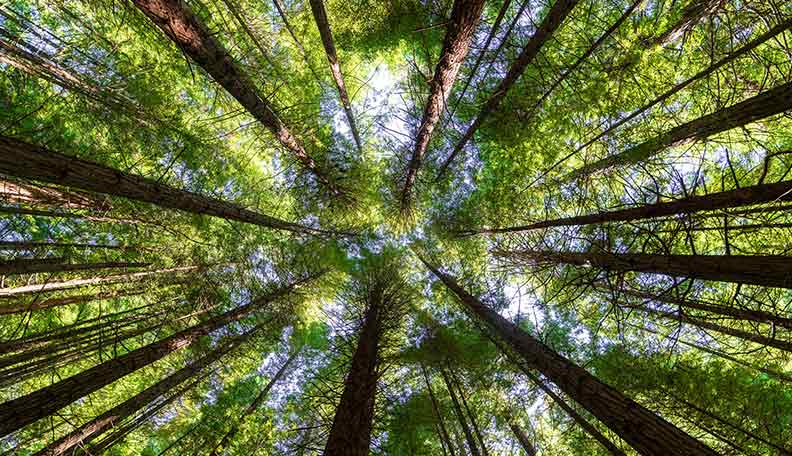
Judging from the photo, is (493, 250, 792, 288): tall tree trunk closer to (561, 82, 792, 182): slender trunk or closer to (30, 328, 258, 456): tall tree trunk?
(561, 82, 792, 182): slender trunk

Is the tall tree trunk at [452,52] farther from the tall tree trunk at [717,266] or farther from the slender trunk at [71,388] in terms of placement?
the slender trunk at [71,388]

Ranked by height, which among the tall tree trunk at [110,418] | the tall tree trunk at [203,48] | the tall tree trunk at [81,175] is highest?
the tall tree trunk at [203,48]

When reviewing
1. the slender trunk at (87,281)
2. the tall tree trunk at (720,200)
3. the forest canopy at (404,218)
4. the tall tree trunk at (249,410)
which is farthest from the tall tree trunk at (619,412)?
the slender trunk at (87,281)

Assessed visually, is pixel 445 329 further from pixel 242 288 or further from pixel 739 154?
pixel 739 154

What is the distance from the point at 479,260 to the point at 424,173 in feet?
10.0

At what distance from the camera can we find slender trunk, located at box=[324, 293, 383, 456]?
3.07 m

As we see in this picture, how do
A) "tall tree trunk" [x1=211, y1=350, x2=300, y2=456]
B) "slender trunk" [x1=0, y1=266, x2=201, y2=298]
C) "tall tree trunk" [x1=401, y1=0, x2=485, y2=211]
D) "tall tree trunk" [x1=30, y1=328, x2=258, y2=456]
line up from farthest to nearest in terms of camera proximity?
"tall tree trunk" [x1=211, y1=350, x2=300, y2=456] < "slender trunk" [x1=0, y1=266, x2=201, y2=298] < "tall tree trunk" [x1=30, y1=328, x2=258, y2=456] < "tall tree trunk" [x1=401, y1=0, x2=485, y2=211]

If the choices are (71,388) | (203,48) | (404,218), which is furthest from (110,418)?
(404,218)

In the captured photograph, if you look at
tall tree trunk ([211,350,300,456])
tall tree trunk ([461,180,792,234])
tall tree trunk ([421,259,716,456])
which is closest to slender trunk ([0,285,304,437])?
tall tree trunk ([211,350,300,456])

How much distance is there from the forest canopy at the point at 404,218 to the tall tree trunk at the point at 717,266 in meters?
0.02

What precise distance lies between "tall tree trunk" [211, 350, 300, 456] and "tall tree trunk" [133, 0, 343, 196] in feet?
21.5

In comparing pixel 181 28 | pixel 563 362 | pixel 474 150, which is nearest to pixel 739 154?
pixel 474 150

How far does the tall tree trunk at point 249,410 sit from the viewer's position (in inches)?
273

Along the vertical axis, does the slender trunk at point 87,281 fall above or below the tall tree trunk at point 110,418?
above
